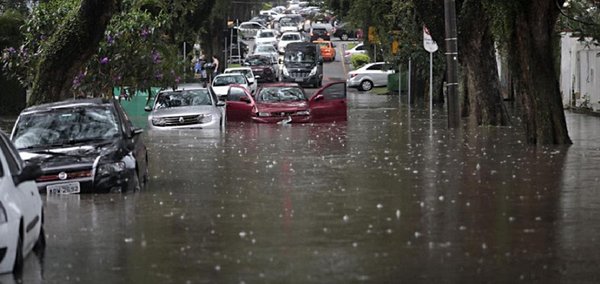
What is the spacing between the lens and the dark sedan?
71.4 metres

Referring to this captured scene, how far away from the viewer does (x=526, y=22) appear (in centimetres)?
2509

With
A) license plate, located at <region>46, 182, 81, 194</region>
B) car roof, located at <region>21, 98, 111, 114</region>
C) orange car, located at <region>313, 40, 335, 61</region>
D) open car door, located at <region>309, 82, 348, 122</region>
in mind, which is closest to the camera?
license plate, located at <region>46, 182, 81, 194</region>

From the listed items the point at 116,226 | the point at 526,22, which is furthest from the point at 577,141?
the point at 116,226

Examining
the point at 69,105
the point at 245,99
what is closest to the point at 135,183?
the point at 69,105

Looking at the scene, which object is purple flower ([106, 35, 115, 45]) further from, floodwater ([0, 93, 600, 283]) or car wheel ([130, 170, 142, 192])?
car wheel ([130, 170, 142, 192])

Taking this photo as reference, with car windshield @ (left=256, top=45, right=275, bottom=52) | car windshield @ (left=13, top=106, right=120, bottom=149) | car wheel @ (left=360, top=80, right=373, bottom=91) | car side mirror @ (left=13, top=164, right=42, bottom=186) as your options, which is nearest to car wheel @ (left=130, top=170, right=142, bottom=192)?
car windshield @ (left=13, top=106, right=120, bottom=149)

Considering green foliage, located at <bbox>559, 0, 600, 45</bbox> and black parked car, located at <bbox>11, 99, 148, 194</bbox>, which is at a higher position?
green foliage, located at <bbox>559, 0, 600, 45</bbox>

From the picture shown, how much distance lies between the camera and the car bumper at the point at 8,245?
34.5 ft

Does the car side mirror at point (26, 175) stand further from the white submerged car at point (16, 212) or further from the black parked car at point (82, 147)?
the black parked car at point (82, 147)

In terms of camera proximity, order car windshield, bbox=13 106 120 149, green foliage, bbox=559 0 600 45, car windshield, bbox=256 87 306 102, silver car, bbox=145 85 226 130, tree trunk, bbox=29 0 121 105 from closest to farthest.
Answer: car windshield, bbox=13 106 120 149, tree trunk, bbox=29 0 121 105, green foliage, bbox=559 0 600 45, silver car, bbox=145 85 226 130, car windshield, bbox=256 87 306 102

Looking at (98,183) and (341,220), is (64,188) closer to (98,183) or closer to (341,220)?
(98,183)

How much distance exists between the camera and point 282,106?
38.1m

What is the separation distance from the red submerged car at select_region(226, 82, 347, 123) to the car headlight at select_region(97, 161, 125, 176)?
20.1 meters

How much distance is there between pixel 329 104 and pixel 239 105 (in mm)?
2638
